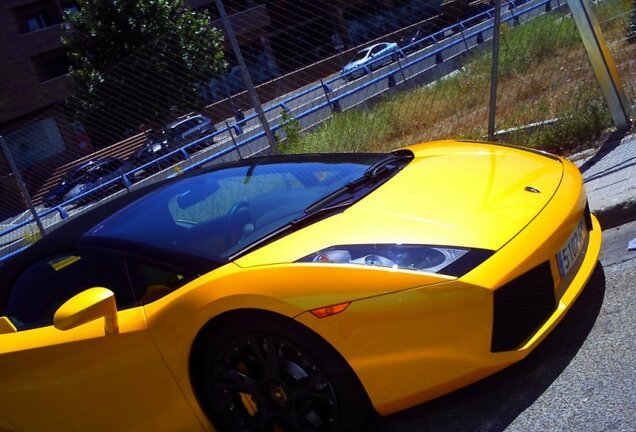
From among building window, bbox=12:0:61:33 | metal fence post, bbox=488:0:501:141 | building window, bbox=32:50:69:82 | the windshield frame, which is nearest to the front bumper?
the windshield frame

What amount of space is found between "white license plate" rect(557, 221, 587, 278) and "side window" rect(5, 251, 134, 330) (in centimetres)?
188

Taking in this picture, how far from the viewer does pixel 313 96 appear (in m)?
8.59

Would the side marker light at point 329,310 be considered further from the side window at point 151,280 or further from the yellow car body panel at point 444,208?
the side window at point 151,280

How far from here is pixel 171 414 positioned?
10.1ft

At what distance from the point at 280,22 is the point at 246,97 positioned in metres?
0.98

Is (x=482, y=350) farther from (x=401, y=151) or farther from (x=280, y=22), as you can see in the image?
(x=280, y=22)

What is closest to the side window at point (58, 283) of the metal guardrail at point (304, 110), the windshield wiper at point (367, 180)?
the windshield wiper at point (367, 180)

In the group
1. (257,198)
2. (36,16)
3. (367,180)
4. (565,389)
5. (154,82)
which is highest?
(36,16)

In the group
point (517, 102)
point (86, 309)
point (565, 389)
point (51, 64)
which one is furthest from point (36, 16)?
point (565, 389)

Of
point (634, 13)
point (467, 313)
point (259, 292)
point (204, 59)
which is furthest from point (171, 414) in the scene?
point (634, 13)

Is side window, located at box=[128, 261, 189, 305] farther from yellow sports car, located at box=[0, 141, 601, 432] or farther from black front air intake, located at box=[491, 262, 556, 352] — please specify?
black front air intake, located at box=[491, 262, 556, 352]

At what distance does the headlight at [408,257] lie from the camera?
8.96 ft

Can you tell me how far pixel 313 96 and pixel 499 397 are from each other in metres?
6.08

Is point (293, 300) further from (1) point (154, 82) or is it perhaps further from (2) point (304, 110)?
(2) point (304, 110)
